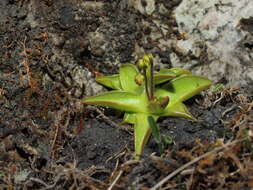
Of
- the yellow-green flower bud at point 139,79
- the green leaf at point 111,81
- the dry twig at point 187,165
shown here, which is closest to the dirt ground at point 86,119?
the dry twig at point 187,165

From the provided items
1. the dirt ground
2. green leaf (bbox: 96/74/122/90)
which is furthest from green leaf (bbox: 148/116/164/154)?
green leaf (bbox: 96/74/122/90)

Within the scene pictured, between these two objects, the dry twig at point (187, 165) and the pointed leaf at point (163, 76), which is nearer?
the dry twig at point (187, 165)

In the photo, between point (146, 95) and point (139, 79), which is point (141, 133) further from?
point (139, 79)

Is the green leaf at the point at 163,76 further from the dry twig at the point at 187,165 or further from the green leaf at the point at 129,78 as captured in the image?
the dry twig at the point at 187,165

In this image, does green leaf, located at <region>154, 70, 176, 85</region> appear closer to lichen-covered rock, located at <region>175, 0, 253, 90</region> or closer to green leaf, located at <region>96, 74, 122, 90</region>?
green leaf, located at <region>96, 74, 122, 90</region>

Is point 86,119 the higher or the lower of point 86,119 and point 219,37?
the lower

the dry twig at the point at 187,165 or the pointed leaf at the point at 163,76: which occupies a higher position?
the pointed leaf at the point at 163,76

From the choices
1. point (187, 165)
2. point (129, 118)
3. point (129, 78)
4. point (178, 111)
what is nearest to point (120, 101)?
point (129, 118)
